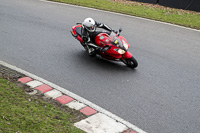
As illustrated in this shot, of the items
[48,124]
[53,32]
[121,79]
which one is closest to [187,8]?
[53,32]

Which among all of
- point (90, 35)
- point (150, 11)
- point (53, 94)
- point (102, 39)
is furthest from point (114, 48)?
point (150, 11)

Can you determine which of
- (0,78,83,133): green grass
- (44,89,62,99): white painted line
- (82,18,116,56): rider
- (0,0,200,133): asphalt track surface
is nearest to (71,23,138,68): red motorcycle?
(82,18,116,56): rider

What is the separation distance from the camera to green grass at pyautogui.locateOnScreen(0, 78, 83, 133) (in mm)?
4984

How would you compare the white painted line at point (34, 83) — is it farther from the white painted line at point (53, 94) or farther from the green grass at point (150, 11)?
the green grass at point (150, 11)

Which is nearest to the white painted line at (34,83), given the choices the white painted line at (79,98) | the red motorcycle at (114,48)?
the white painted line at (79,98)

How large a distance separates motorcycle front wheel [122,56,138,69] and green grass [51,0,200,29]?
586cm

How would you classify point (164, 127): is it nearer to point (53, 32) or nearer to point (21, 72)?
point (21, 72)

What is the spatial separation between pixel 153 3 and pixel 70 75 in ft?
36.6

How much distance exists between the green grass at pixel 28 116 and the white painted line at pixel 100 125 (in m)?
0.23

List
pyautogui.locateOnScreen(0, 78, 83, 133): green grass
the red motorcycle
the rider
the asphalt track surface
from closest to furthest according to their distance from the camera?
1. pyautogui.locateOnScreen(0, 78, 83, 133): green grass
2. the asphalt track surface
3. the red motorcycle
4. the rider

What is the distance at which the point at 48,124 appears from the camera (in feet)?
17.1

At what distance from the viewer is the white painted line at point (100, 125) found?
5.38 meters

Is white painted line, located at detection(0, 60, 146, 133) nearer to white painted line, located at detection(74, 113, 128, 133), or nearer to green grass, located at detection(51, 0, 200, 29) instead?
white painted line, located at detection(74, 113, 128, 133)

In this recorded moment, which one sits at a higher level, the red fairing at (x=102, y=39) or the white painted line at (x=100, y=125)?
the red fairing at (x=102, y=39)
